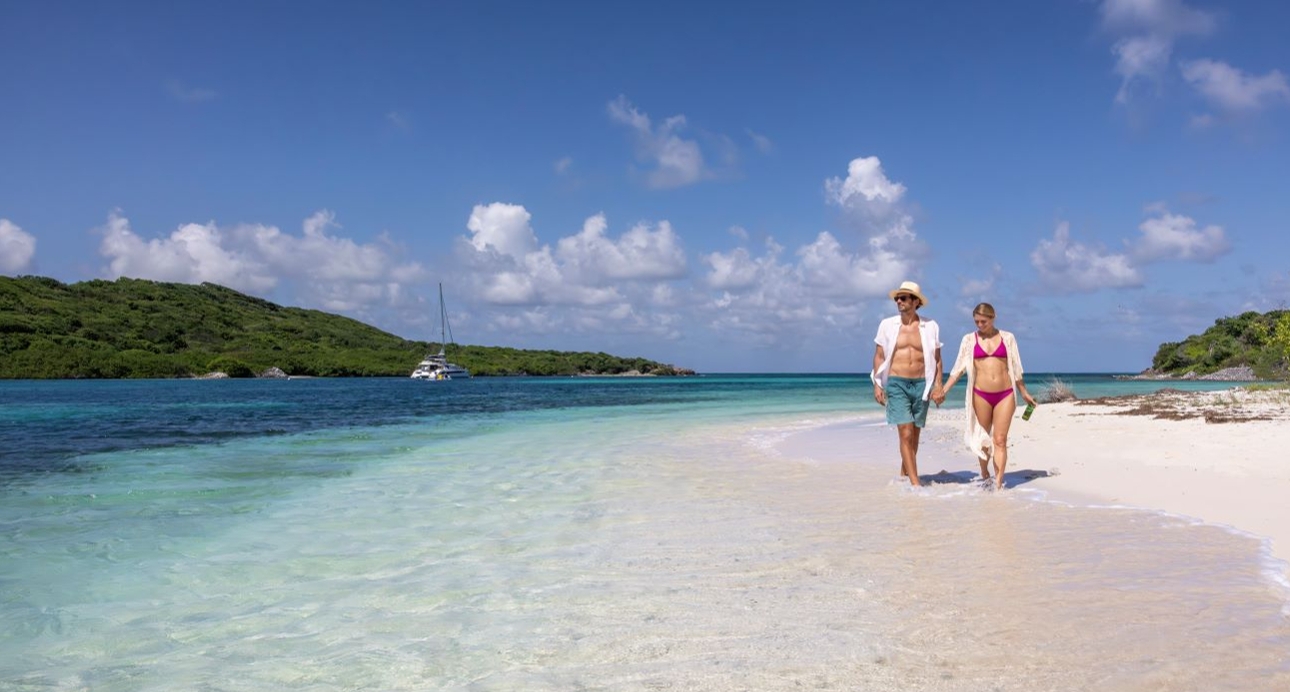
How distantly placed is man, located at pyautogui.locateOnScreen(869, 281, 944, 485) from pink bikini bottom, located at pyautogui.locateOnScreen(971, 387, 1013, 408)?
0.62 meters

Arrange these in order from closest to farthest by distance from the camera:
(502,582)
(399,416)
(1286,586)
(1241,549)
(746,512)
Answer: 1. (1286,586)
2. (502,582)
3. (1241,549)
4. (746,512)
5. (399,416)

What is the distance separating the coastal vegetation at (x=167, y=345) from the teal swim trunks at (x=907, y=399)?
13680 cm

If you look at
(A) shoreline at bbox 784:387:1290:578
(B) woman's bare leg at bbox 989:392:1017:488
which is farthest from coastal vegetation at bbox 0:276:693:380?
(B) woman's bare leg at bbox 989:392:1017:488

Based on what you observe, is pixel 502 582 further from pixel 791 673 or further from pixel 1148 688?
pixel 1148 688

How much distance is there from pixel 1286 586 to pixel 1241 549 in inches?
46.7

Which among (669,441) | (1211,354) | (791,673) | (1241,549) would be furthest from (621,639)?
(1211,354)

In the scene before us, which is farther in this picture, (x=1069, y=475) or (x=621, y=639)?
(x=1069, y=475)

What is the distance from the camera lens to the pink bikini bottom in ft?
31.0

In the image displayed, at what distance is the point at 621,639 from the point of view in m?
4.24

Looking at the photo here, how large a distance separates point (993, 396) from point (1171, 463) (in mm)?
3642

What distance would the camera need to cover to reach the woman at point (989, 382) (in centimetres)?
936

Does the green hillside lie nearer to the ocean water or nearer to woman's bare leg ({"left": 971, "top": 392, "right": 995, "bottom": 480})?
woman's bare leg ({"left": 971, "top": 392, "right": 995, "bottom": 480})

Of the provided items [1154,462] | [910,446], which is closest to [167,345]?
[910,446]

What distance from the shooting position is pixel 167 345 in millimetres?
146500
